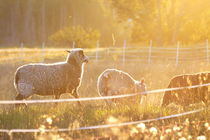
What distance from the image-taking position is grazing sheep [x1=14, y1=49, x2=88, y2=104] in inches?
361

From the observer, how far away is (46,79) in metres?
9.28

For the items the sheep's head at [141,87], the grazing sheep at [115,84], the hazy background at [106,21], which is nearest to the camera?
the grazing sheep at [115,84]

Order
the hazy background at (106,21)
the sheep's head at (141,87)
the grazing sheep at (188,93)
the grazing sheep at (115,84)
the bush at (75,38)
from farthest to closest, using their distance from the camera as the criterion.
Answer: the bush at (75,38)
the hazy background at (106,21)
the sheep's head at (141,87)
the grazing sheep at (115,84)
the grazing sheep at (188,93)

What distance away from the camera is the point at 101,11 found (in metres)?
57.8

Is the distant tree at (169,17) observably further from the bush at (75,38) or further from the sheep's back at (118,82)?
the sheep's back at (118,82)

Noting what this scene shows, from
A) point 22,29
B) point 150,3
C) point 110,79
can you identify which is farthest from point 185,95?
point 22,29

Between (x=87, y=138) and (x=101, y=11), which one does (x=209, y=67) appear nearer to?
(x=87, y=138)

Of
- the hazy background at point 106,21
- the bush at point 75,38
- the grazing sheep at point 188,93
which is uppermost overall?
the hazy background at point 106,21

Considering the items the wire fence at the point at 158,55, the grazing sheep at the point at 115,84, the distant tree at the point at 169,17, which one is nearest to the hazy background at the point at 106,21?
the distant tree at the point at 169,17

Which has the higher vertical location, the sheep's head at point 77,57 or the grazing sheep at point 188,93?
the sheep's head at point 77,57

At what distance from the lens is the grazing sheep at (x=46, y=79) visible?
9172mm

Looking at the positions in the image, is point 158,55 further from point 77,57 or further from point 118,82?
point 118,82

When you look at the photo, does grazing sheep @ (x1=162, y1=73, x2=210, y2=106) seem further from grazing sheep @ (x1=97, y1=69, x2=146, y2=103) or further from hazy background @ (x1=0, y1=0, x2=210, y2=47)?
hazy background @ (x1=0, y1=0, x2=210, y2=47)

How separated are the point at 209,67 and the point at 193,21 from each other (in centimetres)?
Result: 1559
